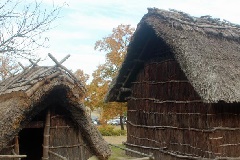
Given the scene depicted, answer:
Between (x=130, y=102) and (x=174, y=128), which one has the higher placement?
(x=130, y=102)

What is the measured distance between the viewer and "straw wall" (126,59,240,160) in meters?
12.4

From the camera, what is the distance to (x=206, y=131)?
1237 centimetres

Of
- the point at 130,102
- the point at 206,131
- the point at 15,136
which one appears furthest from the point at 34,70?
the point at 130,102

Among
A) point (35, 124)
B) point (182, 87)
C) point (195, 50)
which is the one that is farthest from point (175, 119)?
point (35, 124)

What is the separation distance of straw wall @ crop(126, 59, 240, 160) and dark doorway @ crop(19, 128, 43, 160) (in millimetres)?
6197

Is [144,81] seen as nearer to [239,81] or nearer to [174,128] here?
[174,128]

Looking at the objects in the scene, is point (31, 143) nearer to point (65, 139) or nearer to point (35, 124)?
point (65, 139)

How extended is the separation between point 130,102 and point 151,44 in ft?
11.5

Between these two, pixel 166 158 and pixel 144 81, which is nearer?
pixel 166 158

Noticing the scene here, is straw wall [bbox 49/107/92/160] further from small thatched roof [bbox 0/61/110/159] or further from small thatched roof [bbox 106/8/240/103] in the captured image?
small thatched roof [bbox 106/8/240/103]

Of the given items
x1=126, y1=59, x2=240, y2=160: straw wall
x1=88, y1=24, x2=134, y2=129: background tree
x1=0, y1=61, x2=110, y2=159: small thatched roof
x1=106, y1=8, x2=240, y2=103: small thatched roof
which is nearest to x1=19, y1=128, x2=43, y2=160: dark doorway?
x1=0, y1=61, x2=110, y2=159: small thatched roof

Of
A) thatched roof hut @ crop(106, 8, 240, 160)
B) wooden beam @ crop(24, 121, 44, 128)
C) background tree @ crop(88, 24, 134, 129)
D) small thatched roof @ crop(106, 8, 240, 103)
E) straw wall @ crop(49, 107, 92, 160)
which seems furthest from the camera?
background tree @ crop(88, 24, 134, 129)

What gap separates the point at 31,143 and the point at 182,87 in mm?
6818

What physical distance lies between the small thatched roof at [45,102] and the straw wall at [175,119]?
5.34m
